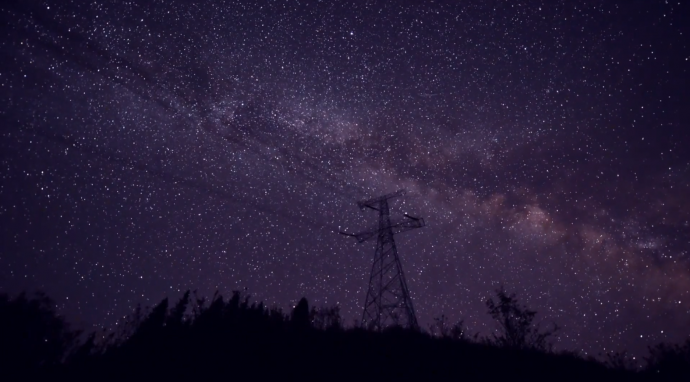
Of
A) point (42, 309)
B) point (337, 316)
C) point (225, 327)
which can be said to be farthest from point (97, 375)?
point (42, 309)

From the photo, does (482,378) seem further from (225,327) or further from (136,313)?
(136,313)

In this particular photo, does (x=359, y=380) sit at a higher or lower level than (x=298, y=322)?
lower

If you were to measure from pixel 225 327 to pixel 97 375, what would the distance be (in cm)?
976

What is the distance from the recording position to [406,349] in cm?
2212

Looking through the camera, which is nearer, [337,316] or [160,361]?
[160,361]

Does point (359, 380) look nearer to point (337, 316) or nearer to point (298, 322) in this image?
point (298, 322)

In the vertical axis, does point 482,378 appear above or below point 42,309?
below

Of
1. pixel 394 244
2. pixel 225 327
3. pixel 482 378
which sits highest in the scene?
pixel 394 244

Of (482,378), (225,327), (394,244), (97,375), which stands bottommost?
(97,375)

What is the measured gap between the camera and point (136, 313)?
49.4 metres

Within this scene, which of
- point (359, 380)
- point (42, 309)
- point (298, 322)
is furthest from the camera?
point (42, 309)

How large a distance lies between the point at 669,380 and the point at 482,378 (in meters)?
12.2

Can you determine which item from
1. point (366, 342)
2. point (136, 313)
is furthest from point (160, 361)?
point (136, 313)

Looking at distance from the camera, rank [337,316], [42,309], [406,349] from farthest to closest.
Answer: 1. [42,309]
2. [337,316]
3. [406,349]
